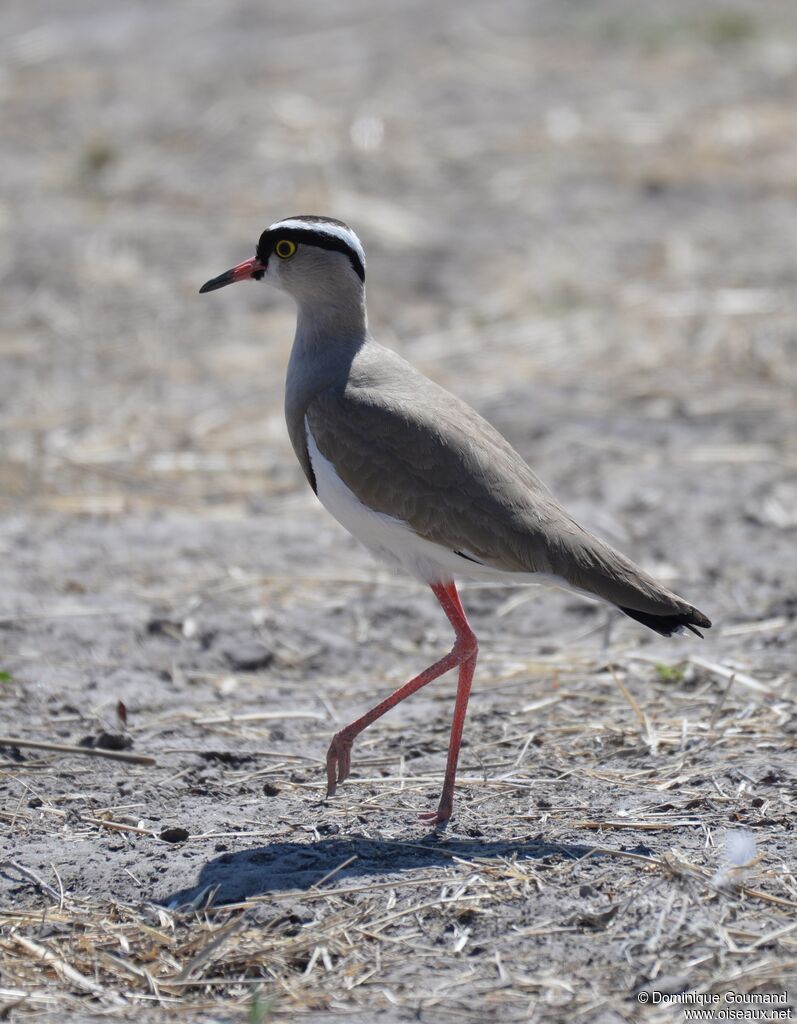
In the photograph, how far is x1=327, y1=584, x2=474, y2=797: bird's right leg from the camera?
17.0 ft

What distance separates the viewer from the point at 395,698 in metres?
5.41

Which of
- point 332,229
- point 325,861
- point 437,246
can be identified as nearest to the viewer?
point 325,861

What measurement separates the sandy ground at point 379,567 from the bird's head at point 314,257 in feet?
5.69

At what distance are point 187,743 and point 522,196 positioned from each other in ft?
28.1

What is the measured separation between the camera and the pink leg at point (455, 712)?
509 cm

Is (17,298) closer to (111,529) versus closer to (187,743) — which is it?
(111,529)

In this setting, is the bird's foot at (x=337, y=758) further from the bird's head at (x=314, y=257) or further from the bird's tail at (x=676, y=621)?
the bird's head at (x=314, y=257)

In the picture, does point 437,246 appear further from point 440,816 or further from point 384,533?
point 440,816

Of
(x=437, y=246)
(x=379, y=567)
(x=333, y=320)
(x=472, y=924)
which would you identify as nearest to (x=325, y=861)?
(x=472, y=924)

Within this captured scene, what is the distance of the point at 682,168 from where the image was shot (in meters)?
14.0

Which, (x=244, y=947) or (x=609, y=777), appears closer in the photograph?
(x=244, y=947)

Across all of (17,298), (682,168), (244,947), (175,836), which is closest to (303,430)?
(175,836)

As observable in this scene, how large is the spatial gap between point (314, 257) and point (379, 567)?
216 cm

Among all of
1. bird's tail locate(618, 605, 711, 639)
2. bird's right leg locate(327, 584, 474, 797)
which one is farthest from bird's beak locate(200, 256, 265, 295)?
bird's tail locate(618, 605, 711, 639)
